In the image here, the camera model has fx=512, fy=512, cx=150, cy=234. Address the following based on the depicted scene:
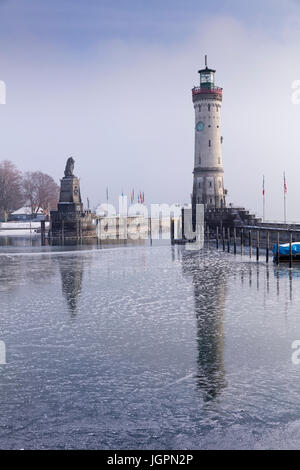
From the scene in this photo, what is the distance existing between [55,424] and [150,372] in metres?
3.02

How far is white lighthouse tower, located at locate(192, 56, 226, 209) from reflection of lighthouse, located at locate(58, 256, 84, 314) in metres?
33.9

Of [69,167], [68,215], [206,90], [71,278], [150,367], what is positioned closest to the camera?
[150,367]

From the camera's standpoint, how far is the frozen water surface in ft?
26.8

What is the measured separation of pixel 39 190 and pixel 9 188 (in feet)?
36.4

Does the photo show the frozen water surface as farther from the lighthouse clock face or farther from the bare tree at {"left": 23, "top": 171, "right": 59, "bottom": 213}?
the bare tree at {"left": 23, "top": 171, "right": 59, "bottom": 213}

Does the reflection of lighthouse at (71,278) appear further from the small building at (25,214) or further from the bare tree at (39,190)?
the bare tree at (39,190)

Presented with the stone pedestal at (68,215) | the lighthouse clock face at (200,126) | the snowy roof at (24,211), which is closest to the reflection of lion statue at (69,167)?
the stone pedestal at (68,215)

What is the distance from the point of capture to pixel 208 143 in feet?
227

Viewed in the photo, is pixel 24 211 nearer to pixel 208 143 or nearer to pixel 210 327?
pixel 208 143

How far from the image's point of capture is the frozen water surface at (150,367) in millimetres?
8172

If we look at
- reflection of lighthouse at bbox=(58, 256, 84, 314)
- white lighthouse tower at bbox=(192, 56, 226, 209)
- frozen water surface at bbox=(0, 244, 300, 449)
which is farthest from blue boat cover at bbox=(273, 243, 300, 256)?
white lighthouse tower at bbox=(192, 56, 226, 209)

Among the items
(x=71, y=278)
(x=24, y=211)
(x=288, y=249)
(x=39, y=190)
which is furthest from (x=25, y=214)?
(x=71, y=278)

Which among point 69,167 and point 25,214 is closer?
point 69,167

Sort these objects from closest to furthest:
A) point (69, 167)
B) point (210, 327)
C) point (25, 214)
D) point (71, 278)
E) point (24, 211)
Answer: point (210, 327) → point (71, 278) → point (69, 167) → point (25, 214) → point (24, 211)
